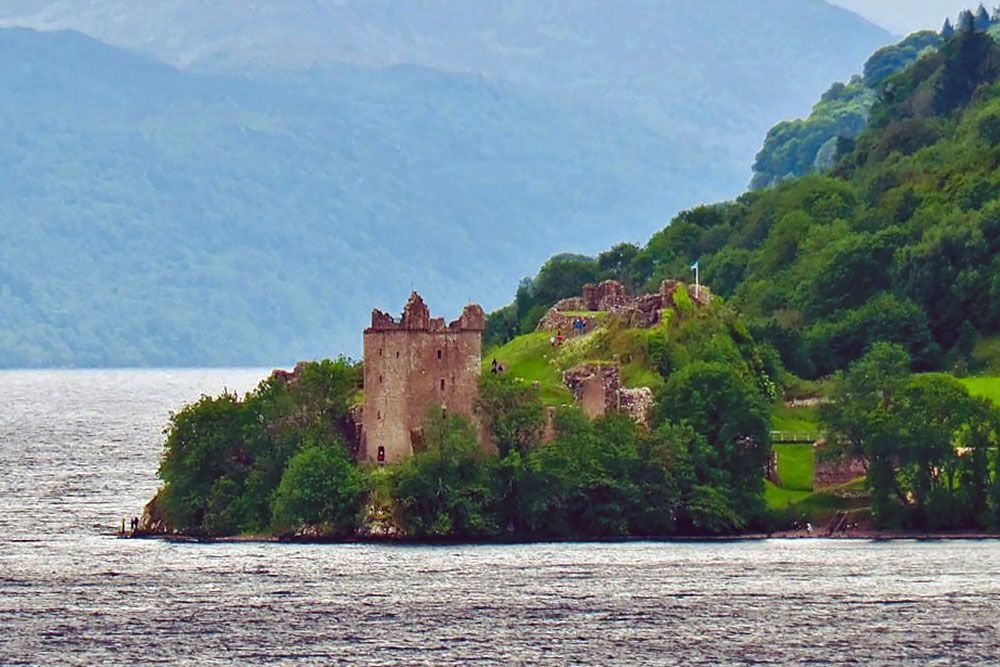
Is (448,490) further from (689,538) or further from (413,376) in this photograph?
(689,538)

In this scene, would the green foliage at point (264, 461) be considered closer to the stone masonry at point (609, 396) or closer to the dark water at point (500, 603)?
the dark water at point (500, 603)

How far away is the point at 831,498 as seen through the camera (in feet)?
422

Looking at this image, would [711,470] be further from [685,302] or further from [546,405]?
[685,302]

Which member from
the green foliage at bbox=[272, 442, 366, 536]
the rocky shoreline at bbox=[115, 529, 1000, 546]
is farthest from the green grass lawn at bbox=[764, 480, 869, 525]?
the green foliage at bbox=[272, 442, 366, 536]

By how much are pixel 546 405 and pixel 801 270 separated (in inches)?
2664

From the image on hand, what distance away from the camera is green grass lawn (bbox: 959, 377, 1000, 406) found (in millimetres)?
143125

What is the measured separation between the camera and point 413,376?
131125 millimetres

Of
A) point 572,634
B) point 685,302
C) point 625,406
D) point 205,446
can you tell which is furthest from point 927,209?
point 572,634

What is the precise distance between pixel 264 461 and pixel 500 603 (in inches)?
1296

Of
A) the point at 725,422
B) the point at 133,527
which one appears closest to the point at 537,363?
the point at 725,422

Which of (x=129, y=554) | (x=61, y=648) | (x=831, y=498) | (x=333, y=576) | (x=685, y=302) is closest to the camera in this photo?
(x=61, y=648)

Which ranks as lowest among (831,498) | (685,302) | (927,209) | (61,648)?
(61,648)

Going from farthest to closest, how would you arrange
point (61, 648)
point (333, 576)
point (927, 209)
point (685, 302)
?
point (927, 209), point (685, 302), point (333, 576), point (61, 648)

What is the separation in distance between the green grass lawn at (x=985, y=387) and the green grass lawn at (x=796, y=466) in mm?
9969
